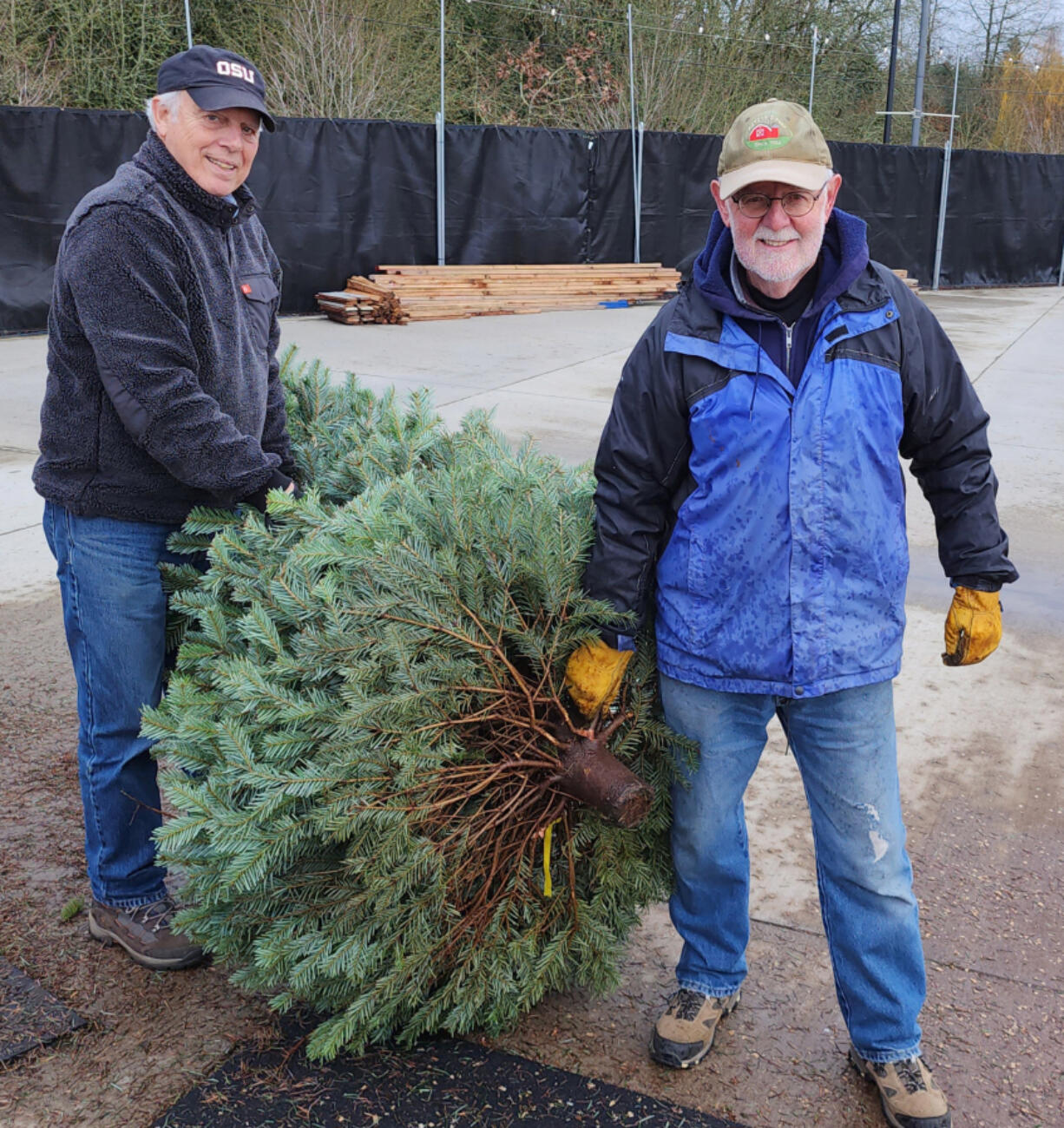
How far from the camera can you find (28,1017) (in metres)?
2.79

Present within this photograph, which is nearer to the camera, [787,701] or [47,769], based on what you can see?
[787,701]

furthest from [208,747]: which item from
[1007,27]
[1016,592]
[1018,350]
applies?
[1007,27]

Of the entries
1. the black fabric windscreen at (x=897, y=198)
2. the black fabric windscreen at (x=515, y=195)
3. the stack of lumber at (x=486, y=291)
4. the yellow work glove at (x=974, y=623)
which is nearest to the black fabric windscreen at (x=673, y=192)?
the stack of lumber at (x=486, y=291)

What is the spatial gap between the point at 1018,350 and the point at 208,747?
41.1ft

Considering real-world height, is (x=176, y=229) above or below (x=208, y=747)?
above

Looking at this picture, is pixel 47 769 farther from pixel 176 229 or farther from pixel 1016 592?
pixel 1016 592

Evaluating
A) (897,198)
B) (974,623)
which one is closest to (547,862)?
(974,623)

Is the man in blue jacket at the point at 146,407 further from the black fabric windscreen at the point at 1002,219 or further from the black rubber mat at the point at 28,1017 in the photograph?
the black fabric windscreen at the point at 1002,219

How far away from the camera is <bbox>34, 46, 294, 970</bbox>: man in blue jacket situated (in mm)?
2627

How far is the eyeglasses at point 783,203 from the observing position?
2.39 meters

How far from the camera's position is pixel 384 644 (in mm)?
2400

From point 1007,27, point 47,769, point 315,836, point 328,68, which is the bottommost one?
point 47,769

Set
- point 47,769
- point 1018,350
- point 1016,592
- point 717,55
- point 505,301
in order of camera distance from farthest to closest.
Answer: point 717,55
point 505,301
point 1018,350
point 1016,592
point 47,769

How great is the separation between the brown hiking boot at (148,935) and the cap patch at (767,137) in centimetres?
218
